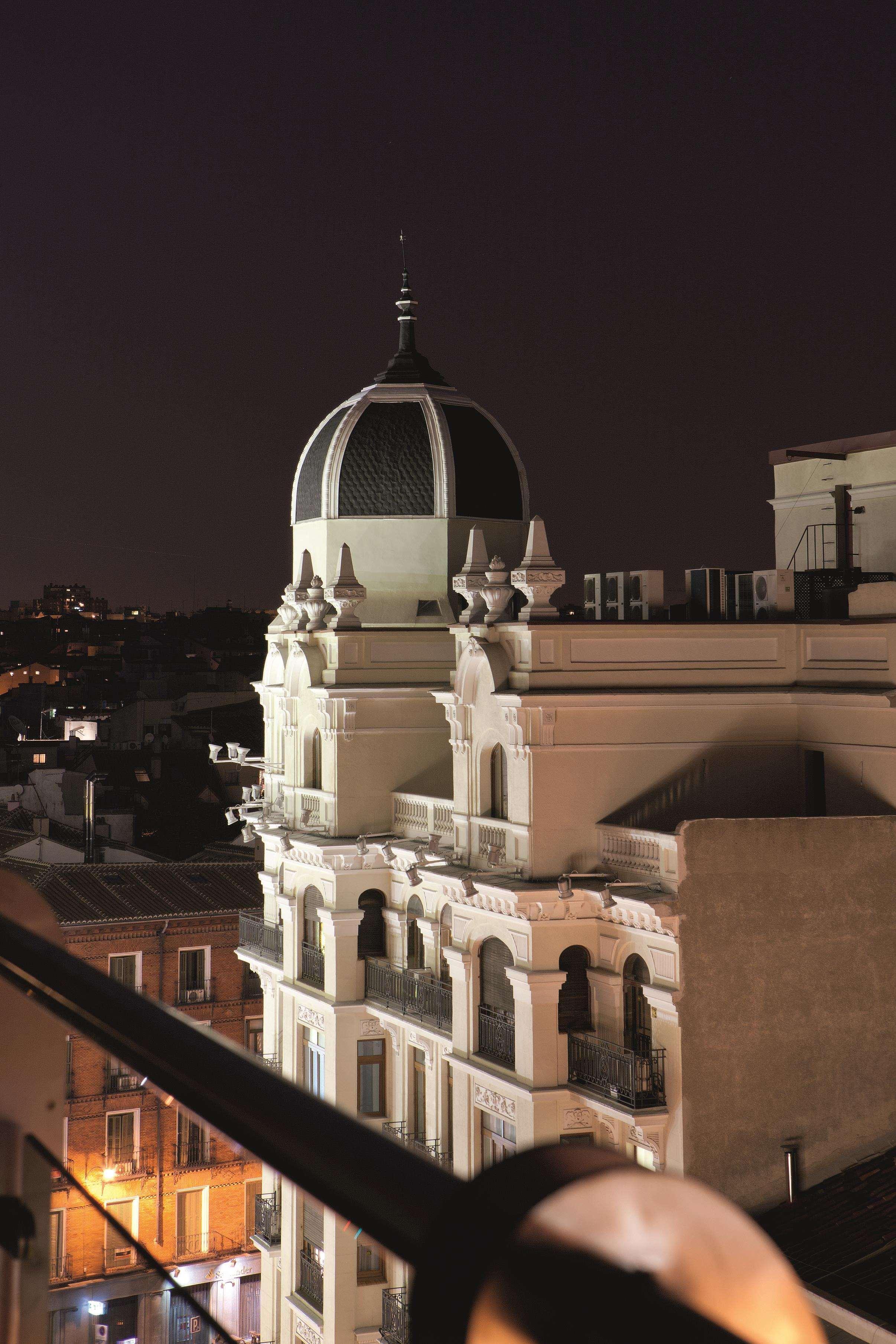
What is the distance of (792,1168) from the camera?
1717 cm

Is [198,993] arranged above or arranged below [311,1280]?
above

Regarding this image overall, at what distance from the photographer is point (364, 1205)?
1.33 meters

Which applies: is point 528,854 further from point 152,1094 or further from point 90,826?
point 90,826

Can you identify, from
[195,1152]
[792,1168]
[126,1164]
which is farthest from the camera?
[195,1152]

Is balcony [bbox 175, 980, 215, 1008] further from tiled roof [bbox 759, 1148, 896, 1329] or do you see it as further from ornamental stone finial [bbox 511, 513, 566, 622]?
tiled roof [bbox 759, 1148, 896, 1329]

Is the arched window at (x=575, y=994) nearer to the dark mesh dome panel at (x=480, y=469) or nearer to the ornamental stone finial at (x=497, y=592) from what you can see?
the ornamental stone finial at (x=497, y=592)

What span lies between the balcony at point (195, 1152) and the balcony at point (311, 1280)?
9.79 metres

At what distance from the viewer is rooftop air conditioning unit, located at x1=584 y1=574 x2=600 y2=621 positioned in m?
22.4

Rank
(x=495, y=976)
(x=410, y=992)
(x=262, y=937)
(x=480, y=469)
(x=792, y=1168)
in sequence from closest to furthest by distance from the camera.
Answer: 1. (x=792, y=1168)
2. (x=495, y=976)
3. (x=410, y=992)
4. (x=480, y=469)
5. (x=262, y=937)

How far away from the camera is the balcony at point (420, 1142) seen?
21281 mm

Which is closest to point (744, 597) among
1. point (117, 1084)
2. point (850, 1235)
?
point (850, 1235)

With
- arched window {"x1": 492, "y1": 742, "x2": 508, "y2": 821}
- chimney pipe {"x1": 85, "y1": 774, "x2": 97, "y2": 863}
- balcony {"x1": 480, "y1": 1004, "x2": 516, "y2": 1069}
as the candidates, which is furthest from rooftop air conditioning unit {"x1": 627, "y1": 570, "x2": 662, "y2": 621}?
chimney pipe {"x1": 85, "y1": 774, "x2": 97, "y2": 863}

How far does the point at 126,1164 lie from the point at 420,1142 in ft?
44.2

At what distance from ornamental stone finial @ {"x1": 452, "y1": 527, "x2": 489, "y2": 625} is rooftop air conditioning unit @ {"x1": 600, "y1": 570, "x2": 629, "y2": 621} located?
6.21 feet
